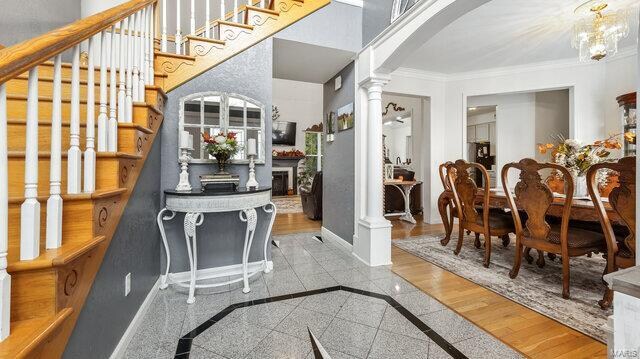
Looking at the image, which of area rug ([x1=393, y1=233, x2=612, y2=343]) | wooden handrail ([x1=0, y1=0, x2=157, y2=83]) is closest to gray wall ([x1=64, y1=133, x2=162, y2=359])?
wooden handrail ([x1=0, y1=0, x2=157, y2=83])

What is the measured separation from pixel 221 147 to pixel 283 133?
23.1 ft

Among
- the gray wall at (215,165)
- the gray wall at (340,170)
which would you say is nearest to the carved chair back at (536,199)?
the gray wall at (340,170)

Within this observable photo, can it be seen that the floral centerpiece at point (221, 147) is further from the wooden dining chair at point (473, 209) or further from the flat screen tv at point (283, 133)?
the flat screen tv at point (283, 133)

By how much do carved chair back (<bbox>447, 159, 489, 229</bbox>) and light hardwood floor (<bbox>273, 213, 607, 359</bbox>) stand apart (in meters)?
0.70

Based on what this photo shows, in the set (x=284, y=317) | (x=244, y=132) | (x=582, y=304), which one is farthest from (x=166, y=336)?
(x=582, y=304)

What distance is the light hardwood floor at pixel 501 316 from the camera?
1.52 meters

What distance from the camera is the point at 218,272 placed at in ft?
8.20

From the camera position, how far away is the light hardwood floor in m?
1.52

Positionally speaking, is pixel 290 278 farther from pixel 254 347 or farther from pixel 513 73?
pixel 513 73

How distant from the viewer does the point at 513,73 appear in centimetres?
456

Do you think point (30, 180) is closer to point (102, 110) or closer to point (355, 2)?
point (102, 110)

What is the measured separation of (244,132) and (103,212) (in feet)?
5.07

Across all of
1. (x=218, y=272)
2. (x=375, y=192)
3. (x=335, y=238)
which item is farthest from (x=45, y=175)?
(x=335, y=238)

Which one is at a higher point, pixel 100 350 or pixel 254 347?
pixel 100 350
